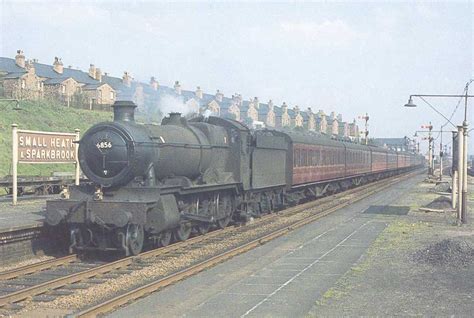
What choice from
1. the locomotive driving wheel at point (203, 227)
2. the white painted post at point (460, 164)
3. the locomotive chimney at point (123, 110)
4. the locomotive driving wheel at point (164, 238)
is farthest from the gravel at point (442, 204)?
the locomotive chimney at point (123, 110)

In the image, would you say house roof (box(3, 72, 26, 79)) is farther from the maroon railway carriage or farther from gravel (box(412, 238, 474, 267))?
gravel (box(412, 238, 474, 267))

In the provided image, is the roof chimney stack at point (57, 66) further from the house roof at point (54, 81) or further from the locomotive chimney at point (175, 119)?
the locomotive chimney at point (175, 119)

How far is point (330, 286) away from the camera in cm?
934

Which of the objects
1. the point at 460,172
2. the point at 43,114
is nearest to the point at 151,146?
the point at 460,172

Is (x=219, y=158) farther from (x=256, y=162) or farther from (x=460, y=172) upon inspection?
(x=460, y=172)

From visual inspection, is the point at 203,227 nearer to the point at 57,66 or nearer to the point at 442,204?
the point at 442,204

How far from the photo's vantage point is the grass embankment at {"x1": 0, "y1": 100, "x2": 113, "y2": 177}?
36469 mm

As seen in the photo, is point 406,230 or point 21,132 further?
point 21,132

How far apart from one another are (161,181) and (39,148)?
27.1 ft

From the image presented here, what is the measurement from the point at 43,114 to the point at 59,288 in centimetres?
4063

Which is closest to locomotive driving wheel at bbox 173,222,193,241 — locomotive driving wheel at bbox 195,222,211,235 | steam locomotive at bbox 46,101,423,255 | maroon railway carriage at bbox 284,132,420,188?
steam locomotive at bbox 46,101,423,255

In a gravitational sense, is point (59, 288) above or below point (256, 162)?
below

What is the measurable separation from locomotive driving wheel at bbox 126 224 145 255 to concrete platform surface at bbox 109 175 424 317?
2.11 m

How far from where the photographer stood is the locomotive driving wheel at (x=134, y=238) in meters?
12.2
